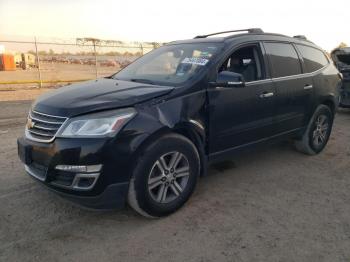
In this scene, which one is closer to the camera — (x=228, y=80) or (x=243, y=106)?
(x=228, y=80)

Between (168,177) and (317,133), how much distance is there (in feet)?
10.2

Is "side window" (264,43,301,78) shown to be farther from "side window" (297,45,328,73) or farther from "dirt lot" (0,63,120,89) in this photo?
"dirt lot" (0,63,120,89)

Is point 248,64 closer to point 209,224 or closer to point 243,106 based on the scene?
point 243,106

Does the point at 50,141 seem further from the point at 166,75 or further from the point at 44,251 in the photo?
the point at 166,75

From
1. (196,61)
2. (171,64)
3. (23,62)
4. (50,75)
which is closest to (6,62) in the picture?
(23,62)

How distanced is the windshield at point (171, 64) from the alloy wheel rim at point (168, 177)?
807mm

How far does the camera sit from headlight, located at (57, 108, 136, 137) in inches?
117

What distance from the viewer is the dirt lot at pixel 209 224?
9.43 feet

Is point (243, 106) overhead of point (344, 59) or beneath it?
beneath

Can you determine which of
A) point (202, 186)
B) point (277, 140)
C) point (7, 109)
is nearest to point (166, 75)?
point (202, 186)

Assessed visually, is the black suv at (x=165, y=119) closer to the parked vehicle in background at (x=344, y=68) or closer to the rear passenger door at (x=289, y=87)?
the rear passenger door at (x=289, y=87)

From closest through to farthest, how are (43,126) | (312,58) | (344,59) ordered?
1. (43,126)
2. (312,58)
3. (344,59)

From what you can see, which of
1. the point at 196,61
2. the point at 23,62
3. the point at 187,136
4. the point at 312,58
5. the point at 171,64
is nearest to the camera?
the point at 187,136

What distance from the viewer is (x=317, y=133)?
5.45 m
